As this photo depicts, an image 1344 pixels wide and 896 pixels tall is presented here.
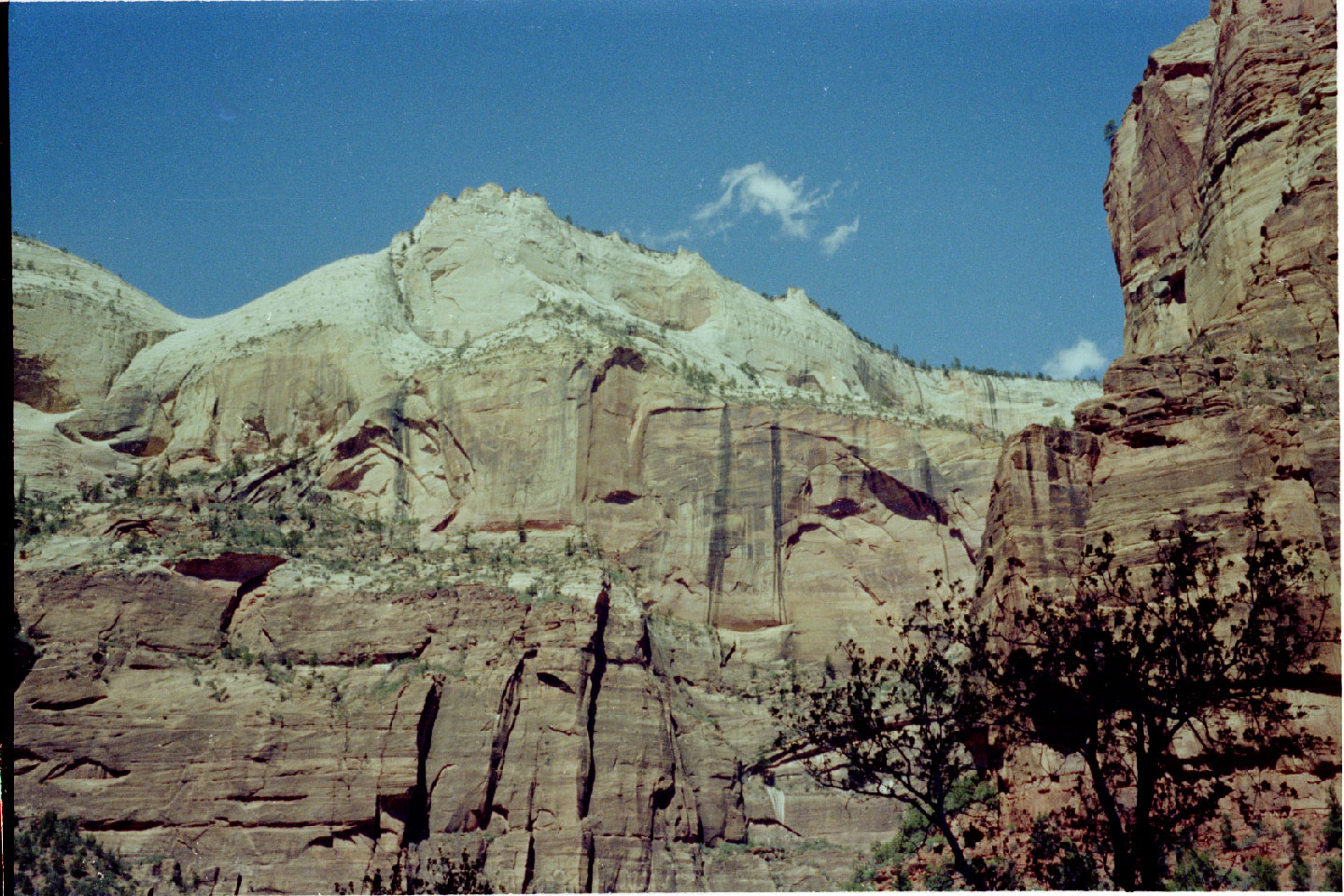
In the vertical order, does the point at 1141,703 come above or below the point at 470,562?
below

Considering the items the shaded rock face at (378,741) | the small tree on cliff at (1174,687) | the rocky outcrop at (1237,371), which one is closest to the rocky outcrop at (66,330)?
the shaded rock face at (378,741)

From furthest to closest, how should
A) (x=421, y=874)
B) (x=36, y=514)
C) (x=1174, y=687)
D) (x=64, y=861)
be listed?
(x=36, y=514)
(x=421, y=874)
(x=64, y=861)
(x=1174, y=687)

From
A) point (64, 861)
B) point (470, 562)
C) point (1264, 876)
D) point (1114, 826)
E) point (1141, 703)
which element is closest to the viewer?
point (1114, 826)

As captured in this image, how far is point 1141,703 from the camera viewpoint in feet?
86.9

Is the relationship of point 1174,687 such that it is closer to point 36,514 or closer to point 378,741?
point 378,741

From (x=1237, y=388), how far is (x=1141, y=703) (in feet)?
48.8

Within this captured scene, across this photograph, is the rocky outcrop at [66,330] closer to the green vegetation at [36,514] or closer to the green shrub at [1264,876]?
the green vegetation at [36,514]

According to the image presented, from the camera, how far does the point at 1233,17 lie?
1955 inches

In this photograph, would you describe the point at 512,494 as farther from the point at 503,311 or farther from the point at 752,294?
the point at 752,294

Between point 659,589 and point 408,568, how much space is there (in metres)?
12.2

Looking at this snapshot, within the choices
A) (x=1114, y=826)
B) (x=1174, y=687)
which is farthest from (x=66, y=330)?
(x=1114, y=826)

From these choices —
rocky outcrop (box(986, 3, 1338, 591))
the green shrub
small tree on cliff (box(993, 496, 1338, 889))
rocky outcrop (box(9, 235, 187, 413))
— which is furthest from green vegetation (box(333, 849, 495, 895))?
rocky outcrop (box(9, 235, 187, 413))

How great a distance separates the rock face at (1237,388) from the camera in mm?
35531

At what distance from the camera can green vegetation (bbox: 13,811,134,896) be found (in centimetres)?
4931
